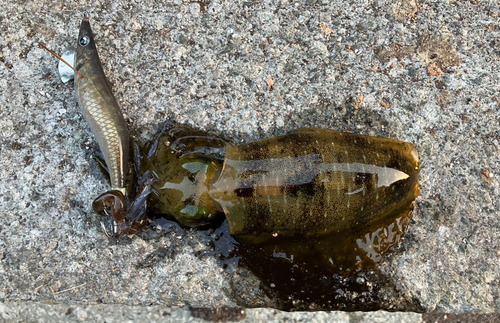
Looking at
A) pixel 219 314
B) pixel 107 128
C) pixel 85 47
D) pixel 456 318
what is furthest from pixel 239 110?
pixel 456 318

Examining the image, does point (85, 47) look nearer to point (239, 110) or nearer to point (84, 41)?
point (84, 41)

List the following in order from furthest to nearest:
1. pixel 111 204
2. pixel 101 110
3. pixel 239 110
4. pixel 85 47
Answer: pixel 239 110 → pixel 85 47 → pixel 101 110 → pixel 111 204

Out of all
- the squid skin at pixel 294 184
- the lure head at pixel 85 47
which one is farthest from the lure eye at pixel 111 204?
the lure head at pixel 85 47

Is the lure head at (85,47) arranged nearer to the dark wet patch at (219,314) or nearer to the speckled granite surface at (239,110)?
the speckled granite surface at (239,110)

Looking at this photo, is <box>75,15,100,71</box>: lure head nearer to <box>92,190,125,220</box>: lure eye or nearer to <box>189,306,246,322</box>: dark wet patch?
<box>92,190,125,220</box>: lure eye

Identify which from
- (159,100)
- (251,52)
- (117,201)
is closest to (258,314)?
(117,201)
